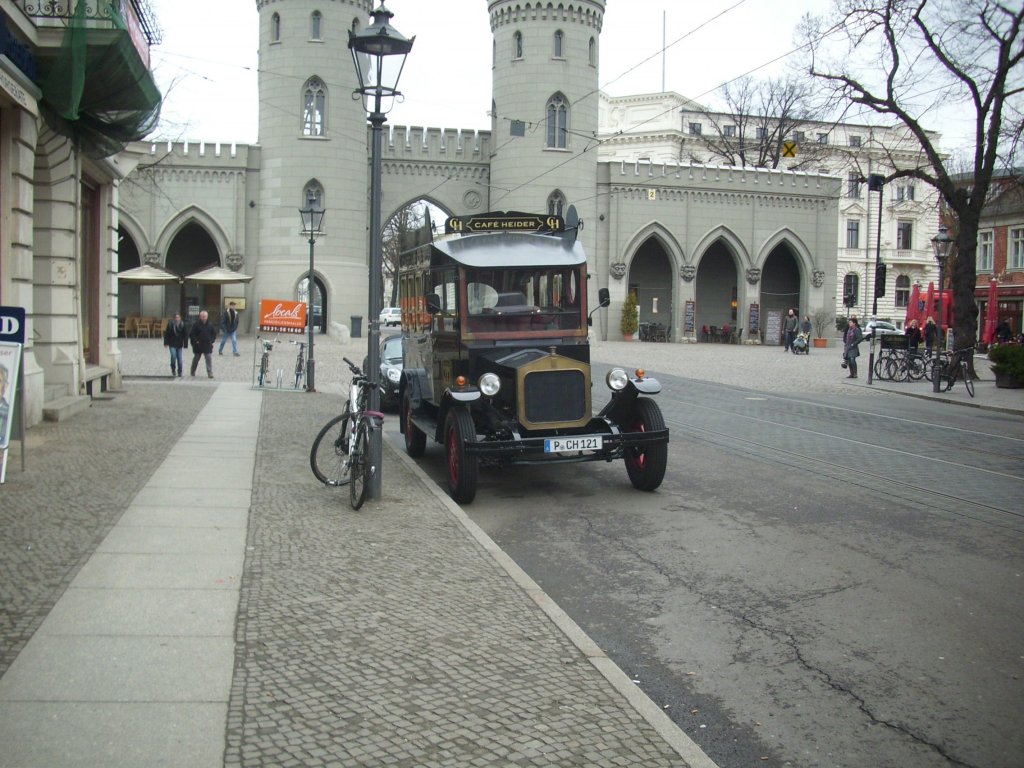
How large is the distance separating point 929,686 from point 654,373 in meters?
23.4

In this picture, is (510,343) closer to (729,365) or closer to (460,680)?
(460,680)

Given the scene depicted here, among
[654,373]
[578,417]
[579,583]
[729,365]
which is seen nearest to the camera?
[579,583]

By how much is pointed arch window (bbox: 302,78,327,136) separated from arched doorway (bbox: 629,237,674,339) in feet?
60.9

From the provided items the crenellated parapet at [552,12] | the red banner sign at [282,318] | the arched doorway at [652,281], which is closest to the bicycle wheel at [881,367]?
the red banner sign at [282,318]

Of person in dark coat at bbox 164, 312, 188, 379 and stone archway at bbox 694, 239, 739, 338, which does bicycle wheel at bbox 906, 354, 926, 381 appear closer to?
person in dark coat at bbox 164, 312, 188, 379

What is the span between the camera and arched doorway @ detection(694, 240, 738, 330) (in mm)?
56062

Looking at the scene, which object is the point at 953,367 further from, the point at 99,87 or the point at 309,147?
the point at 309,147

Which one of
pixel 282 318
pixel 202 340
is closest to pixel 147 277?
pixel 282 318

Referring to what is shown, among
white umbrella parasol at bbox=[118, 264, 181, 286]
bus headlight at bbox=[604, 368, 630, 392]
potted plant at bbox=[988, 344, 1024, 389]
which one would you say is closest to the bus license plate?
bus headlight at bbox=[604, 368, 630, 392]

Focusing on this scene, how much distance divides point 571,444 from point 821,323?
46.9 metres

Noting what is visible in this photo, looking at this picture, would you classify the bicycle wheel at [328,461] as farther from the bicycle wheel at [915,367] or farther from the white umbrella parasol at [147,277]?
the white umbrella parasol at [147,277]

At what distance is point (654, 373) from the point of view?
1113 inches

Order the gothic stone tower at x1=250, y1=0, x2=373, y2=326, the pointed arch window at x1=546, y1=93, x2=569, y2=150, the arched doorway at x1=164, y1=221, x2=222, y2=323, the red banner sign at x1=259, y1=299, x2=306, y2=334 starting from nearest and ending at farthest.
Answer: the red banner sign at x1=259, y1=299, x2=306, y2=334, the gothic stone tower at x1=250, y1=0, x2=373, y2=326, the arched doorway at x1=164, y1=221, x2=222, y2=323, the pointed arch window at x1=546, y1=93, x2=569, y2=150

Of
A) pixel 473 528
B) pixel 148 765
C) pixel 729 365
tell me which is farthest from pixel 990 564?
pixel 729 365
